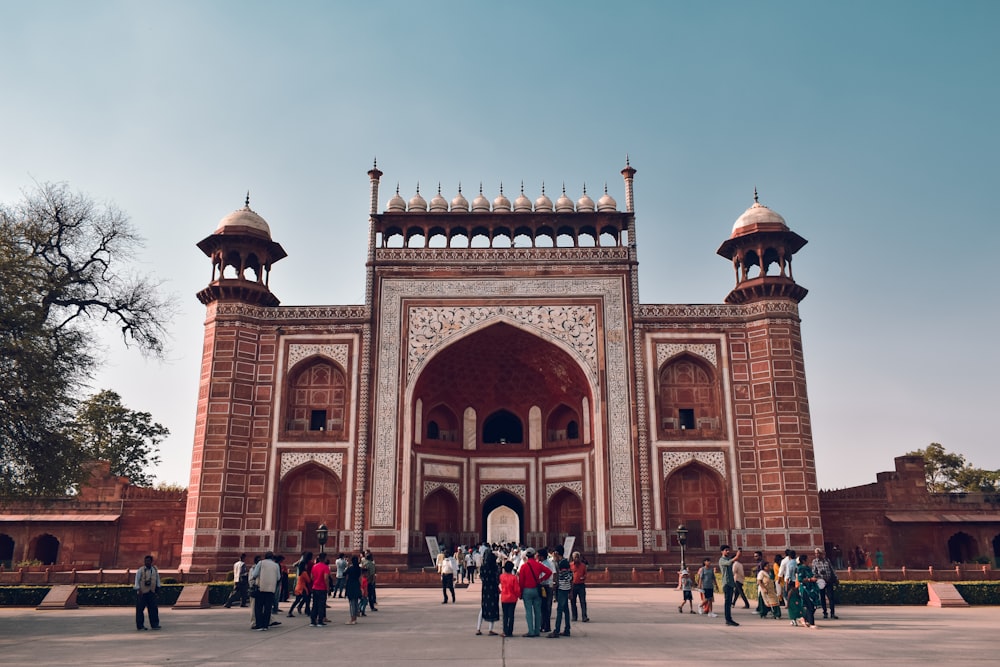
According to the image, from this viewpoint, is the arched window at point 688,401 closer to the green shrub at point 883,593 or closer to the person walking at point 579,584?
the green shrub at point 883,593

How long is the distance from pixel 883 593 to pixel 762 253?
13.9m

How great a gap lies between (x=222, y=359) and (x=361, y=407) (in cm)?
514

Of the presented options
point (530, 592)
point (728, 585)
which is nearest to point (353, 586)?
point (530, 592)

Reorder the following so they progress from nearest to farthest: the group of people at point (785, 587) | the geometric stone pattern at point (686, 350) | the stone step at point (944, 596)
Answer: the group of people at point (785, 587)
the stone step at point (944, 596)
the geometric stone pattern at point (686, 350)

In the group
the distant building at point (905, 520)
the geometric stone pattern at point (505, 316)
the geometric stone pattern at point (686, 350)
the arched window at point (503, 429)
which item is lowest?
the distant building at point (905, 520)

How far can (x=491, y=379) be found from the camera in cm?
3012

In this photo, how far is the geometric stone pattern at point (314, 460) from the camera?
85.0 ft

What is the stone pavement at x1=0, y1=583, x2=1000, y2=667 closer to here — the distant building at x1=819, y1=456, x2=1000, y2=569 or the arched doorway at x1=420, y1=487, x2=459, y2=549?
the distant building at x1=819, y1=456, x2=1000, y2=569

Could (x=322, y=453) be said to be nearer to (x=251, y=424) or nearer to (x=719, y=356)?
(x=251, y=424)

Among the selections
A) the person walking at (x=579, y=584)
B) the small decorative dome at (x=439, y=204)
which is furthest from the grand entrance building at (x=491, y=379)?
the person walking at (x=579, y=584)

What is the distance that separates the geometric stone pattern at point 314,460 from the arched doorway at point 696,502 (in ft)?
37.6

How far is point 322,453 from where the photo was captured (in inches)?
1025

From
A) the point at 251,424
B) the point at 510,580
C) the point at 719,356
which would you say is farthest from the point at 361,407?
the point at 510,580

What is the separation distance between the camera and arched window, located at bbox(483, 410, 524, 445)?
102 feet
